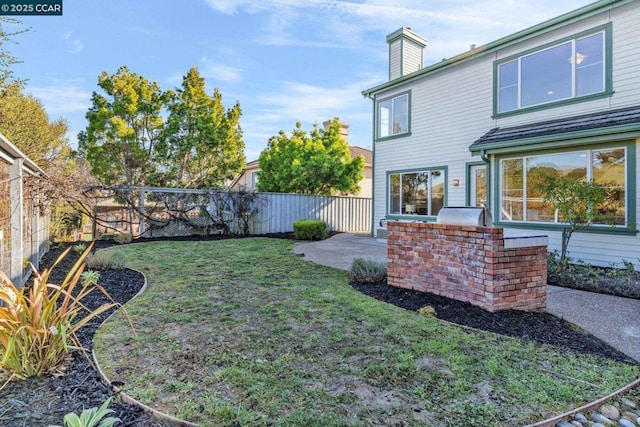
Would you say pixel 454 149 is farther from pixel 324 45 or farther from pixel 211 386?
pixel 211 386

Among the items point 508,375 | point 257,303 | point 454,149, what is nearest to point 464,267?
point 508,375

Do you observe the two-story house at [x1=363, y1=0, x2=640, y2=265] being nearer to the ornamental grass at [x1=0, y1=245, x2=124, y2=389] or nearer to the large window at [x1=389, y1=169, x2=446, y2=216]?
the large window at [x1=389, y1=169, x2=446, y2=216]

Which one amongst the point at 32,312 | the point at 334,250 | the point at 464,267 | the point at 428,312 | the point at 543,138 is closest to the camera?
the point at 32,312

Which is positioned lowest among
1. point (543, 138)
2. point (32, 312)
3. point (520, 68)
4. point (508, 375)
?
point (508, 375)

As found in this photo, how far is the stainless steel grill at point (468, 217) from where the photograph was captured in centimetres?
449

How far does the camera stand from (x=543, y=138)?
7473 mm

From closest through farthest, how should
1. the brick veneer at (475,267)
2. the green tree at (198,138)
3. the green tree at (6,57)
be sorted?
the brick veneer at (475,267) < the green tree at (6,57) < the green tree at (198,138)

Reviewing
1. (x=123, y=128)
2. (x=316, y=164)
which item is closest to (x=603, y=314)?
(x=316, y=164)

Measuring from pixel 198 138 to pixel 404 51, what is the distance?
523 inches

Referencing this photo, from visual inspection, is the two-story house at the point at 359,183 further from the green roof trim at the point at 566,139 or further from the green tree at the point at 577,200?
the green tree at the point at 577,200

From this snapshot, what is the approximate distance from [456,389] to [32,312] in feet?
10.7

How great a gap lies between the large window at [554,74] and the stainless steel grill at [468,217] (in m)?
5.36

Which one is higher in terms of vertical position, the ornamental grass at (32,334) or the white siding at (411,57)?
the white siding at (411,57)

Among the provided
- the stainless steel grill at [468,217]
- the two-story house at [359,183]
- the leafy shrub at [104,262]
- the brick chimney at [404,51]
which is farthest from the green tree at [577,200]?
the two-story house at [359,183]
